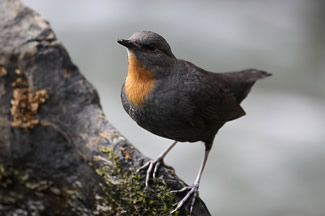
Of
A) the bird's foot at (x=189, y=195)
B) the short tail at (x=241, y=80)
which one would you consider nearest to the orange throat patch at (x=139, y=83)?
the bird's foot at (x=189, y=195)

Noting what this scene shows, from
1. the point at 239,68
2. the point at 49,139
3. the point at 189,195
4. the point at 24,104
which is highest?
the point at 24,104

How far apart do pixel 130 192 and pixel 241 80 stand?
1952 mm

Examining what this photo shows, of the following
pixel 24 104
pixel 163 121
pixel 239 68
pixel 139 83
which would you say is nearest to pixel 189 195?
pixel 163 121

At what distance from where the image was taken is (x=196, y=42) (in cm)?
1155

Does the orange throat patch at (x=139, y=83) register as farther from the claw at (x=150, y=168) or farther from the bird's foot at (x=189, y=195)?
the bird's foot at (x=189, y=195)

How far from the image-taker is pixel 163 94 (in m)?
3.65

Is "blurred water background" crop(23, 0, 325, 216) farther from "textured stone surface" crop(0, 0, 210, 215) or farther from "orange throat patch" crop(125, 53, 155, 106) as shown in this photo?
"textured stone surface" crop(0, 0, 210, 215)

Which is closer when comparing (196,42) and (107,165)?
(107,165)

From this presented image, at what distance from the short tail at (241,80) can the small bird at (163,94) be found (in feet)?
2.11

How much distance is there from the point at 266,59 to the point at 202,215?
28.3ft

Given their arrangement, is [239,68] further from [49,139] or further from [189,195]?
[49,139]

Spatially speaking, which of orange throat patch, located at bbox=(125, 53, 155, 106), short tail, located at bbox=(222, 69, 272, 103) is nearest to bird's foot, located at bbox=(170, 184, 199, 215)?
orange throat patch, located at bbox=(125, 53, 155, 106)

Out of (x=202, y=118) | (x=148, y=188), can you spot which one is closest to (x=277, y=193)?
(x=202, y=118)

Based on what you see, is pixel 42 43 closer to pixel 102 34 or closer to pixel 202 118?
pixel 202 118
